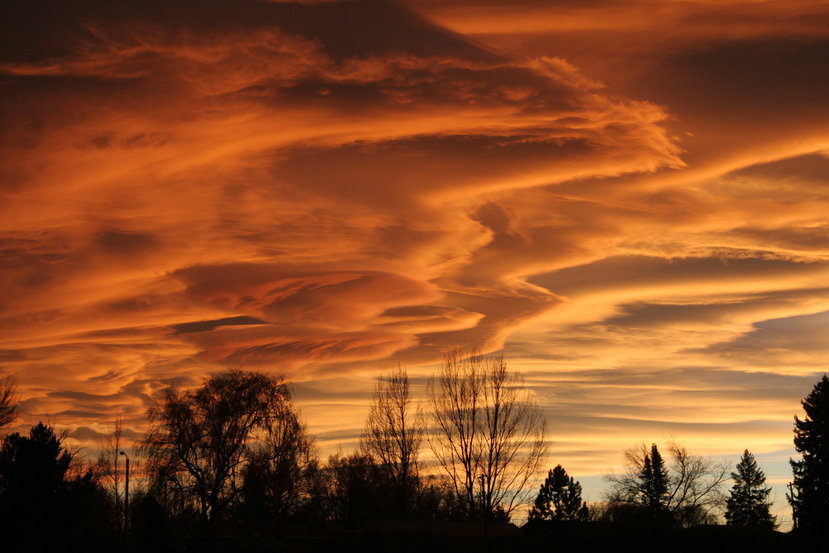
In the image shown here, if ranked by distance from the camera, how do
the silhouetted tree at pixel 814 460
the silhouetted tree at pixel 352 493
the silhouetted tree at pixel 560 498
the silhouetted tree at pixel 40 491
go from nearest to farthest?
the silhouetted tree at pixel 40 491
the silhouetted tree at pixel 814 460
the silhouetted tree at pixel 352 493
the silhouetted tree at pixel 560 498

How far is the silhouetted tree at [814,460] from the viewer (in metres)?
59.0

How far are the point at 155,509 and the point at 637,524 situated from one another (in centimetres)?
3278

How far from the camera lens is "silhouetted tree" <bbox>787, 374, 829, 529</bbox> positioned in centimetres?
5900

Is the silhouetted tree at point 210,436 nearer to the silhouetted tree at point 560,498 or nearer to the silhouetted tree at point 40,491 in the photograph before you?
the silhouetted tree at point 40,491

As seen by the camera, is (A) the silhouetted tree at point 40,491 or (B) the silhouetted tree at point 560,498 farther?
(B) the silhouetted tree at point 560,498

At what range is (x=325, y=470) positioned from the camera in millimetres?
79000

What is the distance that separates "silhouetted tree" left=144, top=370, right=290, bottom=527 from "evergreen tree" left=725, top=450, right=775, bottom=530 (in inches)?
2456

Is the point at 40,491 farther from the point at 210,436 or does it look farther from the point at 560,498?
the point at 560,498

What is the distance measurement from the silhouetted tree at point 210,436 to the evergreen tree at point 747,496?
62.4 m

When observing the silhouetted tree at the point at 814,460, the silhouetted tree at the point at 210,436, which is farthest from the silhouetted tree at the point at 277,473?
the silhouetted tree at the point at 814,460

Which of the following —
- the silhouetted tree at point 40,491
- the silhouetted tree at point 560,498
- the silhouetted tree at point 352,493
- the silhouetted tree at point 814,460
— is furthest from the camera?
the silhouetted tree at point 560,498

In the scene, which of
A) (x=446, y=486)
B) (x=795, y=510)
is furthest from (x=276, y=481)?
(x=795, y=510)

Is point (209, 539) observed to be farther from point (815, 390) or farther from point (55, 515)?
point (815, 390)

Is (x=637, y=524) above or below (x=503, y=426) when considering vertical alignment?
below
